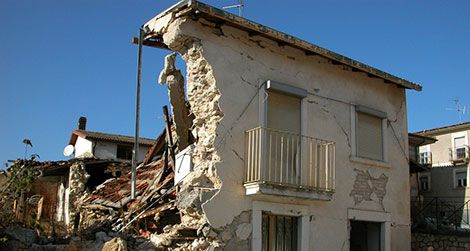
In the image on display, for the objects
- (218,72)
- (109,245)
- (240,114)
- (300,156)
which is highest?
(218,72)

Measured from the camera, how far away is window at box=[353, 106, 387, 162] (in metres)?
12.6

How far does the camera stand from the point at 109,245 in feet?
30.5

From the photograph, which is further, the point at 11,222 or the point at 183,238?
the point at 11,222

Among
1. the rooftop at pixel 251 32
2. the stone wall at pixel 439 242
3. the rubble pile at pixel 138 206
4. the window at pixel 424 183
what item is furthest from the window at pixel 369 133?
the window at pixel 424 183

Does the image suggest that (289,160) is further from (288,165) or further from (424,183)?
(424,183)

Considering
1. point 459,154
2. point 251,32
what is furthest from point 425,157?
point 251,32

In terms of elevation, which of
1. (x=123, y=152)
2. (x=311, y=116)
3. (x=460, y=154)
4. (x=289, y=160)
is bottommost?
(x=289, y=160)

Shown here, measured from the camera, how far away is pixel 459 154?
35.3 metres

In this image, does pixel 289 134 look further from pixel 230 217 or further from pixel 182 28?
pixel 182 28

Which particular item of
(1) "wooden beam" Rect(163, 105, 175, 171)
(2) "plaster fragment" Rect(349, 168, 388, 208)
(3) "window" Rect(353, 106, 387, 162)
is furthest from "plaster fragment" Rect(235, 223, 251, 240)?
(3) "window" Rect(353, 106, 387, 162)

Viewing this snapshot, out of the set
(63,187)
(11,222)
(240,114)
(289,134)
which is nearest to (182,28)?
(240,114)

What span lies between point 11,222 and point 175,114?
13.1 feet

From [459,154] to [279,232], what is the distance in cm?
2837

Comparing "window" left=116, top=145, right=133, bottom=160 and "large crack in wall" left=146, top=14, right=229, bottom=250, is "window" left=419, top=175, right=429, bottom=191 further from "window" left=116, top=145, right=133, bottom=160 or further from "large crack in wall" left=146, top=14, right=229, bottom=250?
"large crack in wall" left=146, top=14, right=229, bottom=250
